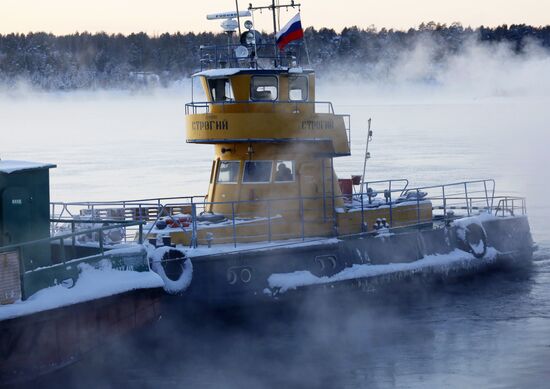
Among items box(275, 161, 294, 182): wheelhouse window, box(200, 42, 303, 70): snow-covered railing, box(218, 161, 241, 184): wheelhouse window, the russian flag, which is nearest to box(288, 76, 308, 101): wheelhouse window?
box(200, 42, 303, 70): snow-covered railing

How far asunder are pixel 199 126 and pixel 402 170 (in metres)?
33.6

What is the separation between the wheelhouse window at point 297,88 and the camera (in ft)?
78.4

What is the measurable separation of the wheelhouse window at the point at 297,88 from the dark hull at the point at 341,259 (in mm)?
3409

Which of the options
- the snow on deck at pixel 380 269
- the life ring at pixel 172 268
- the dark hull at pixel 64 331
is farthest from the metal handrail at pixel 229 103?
the dark hull at pixel 64 331

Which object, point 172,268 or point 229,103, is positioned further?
point 229,103

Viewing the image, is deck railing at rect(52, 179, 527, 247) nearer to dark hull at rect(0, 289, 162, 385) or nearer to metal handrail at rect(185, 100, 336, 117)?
metal handrail at rect(185, 100, 336, 117)

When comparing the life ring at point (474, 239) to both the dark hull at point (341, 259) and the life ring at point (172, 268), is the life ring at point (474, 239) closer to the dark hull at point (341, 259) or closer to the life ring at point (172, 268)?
the dark hull at point (341, 259)

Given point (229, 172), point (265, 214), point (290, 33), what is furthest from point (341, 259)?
point (290, 33)

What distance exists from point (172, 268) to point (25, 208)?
3.68 m

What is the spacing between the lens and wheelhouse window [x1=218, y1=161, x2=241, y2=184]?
23719 millimetres

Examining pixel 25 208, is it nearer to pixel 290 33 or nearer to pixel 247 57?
pixel 247 57

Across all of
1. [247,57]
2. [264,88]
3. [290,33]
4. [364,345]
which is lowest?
[364,345]

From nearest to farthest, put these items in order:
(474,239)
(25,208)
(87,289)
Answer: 1. (87,289)
2. (25,208)
3. (474,239)

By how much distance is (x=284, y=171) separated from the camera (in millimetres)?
23766
